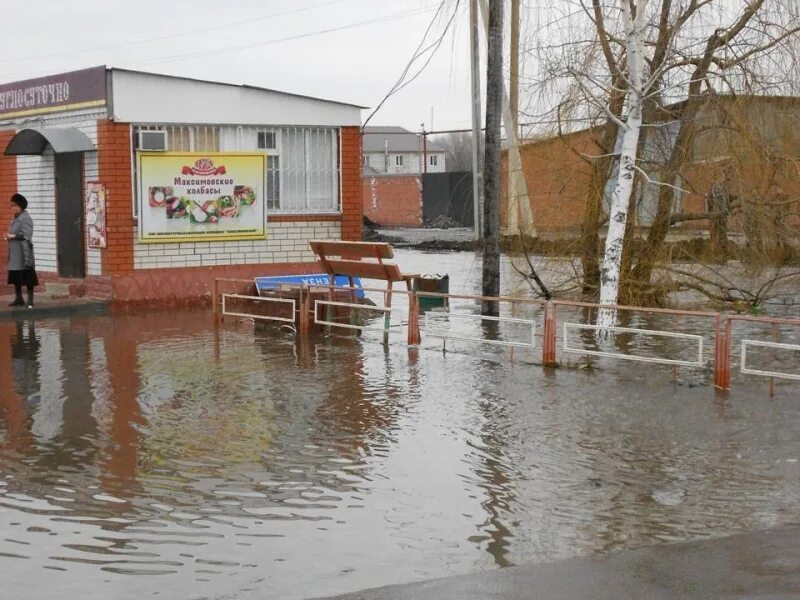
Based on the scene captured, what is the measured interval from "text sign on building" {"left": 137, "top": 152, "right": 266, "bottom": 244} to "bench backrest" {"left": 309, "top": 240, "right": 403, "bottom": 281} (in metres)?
4.21

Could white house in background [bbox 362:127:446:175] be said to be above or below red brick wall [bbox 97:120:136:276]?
above

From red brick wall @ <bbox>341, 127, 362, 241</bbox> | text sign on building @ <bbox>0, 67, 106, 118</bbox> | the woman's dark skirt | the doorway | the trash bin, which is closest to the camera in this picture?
the trash bin

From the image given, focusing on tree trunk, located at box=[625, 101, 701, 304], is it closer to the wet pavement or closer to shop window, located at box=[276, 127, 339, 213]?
shop window, located at box=[276, 127, 339, 213]

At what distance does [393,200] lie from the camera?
6084 centimetres

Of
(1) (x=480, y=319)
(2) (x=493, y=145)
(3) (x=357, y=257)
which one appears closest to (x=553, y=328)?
(1) (x=480, y=319)

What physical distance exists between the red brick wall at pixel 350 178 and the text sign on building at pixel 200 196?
1.55 m

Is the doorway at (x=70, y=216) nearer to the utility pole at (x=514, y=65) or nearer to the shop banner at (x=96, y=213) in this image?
the shop banner at (x=96, y=213)

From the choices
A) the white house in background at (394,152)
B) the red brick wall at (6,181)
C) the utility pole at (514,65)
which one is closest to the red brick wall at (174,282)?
the red brick wall at (6,181)

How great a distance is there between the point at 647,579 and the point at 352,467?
3.06 m

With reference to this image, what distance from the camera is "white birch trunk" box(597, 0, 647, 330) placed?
14398mm

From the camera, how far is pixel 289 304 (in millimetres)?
17609

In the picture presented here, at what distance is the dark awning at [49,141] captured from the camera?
19266mm

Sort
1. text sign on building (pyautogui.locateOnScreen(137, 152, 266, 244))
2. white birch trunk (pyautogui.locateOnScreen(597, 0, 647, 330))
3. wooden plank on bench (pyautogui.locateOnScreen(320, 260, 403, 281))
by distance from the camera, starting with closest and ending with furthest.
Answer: white birch trunk (pyautogui.locateOnScreen(597, 0, 647, 330)) < wooden plank on bench (pyautogui.locateOnScreen(320, 260, 403, 281)) < text sign on building (pyautogui.locateOnScreen(137, 152, 266, 244))

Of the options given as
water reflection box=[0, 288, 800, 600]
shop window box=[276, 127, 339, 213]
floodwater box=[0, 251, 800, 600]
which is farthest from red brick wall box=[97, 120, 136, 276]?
water reflection box=[0, 288, 800, 600]
